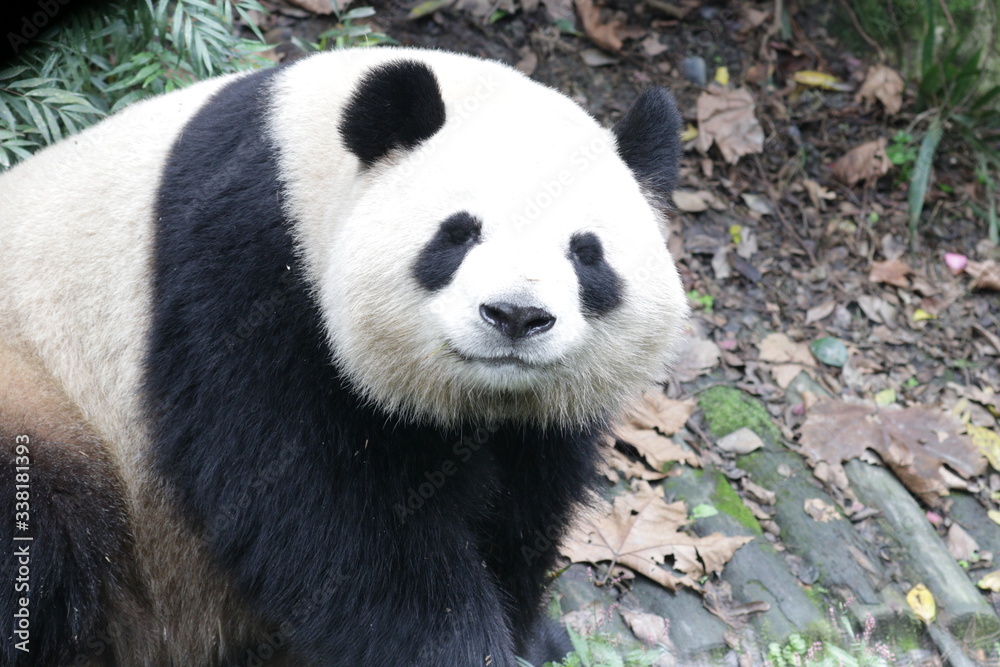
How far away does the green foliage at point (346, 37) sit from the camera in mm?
5969

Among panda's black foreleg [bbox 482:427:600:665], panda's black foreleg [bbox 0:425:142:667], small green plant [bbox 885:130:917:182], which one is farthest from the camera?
small green plant [bbox 885:130:917:182]

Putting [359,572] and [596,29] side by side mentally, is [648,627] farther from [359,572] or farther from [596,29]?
[596,29]

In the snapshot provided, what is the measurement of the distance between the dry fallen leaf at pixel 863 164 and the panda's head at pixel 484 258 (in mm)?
4800

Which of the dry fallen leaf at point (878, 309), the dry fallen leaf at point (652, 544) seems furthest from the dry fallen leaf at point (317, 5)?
the dry fallen leaf at point (878, 309)

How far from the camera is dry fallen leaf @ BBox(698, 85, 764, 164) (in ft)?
24.1

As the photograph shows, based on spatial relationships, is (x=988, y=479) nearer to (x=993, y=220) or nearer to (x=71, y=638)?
(x=993, y=220)

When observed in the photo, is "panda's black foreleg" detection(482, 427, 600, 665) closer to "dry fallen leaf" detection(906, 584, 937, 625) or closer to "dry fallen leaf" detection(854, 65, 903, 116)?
"dry fallen leaf" detection(906, 584, 937, 625)

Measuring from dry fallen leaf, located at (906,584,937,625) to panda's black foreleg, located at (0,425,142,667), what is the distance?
3.89 m

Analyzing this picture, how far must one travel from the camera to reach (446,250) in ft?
9.69

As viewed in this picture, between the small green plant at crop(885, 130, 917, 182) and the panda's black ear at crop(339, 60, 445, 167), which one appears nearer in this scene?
the panda's black ear at crop(339, 60, 445, 167)

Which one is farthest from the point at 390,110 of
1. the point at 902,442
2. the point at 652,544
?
the point at 902,442

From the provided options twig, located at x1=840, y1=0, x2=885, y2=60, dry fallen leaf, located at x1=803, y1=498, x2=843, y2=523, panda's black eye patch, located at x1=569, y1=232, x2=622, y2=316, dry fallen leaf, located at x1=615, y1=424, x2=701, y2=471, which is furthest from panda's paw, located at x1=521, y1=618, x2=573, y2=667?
twig, located at x1=840, y1=0, x2=885, y2=60

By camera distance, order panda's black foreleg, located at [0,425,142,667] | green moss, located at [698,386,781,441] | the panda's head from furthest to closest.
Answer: green moss, located at [698,386,781,441], panda's black foreleg, located at [0,425,142,667], the panda's head

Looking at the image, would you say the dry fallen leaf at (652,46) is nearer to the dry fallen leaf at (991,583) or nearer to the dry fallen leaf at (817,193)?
the dry fallen leaf at (817,193)
